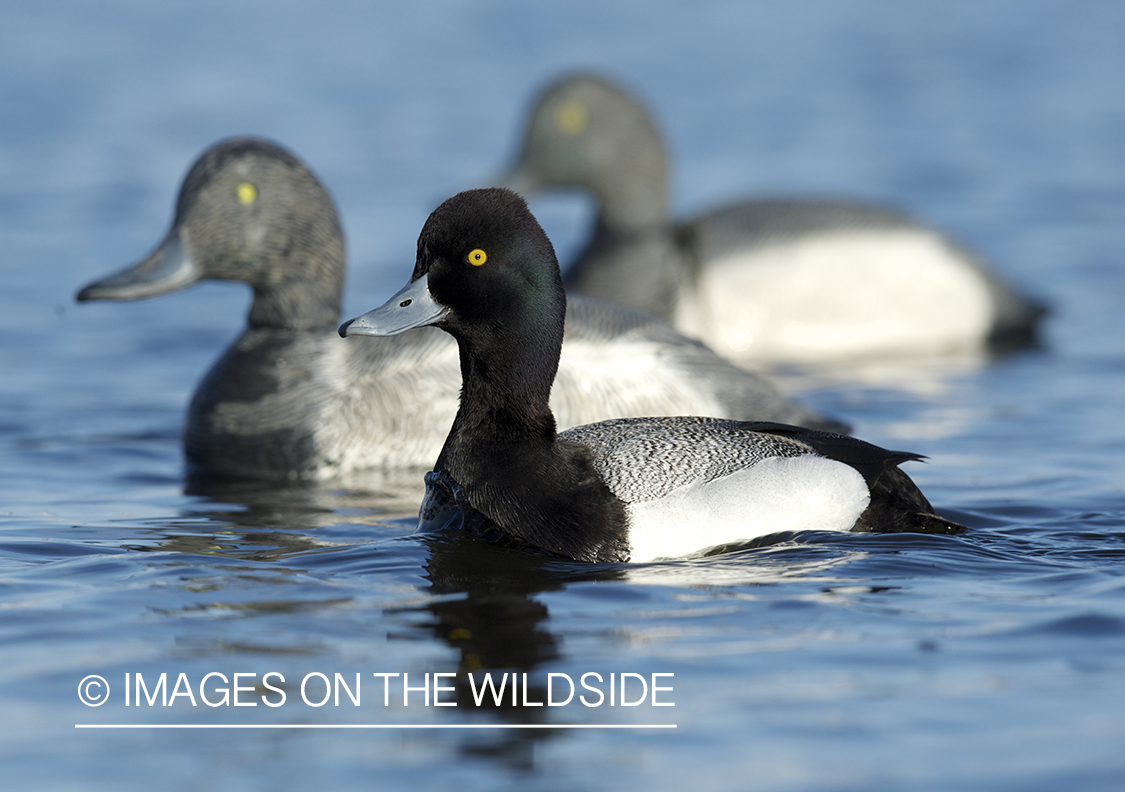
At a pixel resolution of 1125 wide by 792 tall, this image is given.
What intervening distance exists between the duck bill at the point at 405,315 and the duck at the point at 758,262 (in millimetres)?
5281

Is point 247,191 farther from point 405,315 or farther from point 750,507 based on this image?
point 750,507

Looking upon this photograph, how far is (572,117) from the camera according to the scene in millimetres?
12195

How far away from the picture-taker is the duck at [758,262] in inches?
468

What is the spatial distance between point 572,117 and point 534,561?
21.7ft

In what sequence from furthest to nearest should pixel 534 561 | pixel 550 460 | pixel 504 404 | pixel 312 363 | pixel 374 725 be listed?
pixel 312 363 → pixel 504 404 → pixel 550 460 → pixel 534 561 → pixel 374 725

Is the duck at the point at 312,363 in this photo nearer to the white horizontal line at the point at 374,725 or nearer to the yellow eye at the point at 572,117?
the white horizontal line at the point at 374,725

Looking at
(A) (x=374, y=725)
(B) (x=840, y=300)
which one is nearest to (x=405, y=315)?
(A) (x=374, y=725)

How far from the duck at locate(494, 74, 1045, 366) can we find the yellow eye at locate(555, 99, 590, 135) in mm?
10

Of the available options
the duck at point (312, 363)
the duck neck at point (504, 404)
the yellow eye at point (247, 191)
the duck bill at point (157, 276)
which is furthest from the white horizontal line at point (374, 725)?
the yellow eye at point (247, 191)

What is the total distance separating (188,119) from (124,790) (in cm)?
1523

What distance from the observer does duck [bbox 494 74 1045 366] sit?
1188 cm

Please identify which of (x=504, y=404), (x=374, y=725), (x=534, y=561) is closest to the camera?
(x=374, y=725)

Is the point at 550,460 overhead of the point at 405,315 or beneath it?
beneath

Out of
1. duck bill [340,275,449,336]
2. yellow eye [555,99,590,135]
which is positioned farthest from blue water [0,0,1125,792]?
yellow eye [555,99,590,135]
